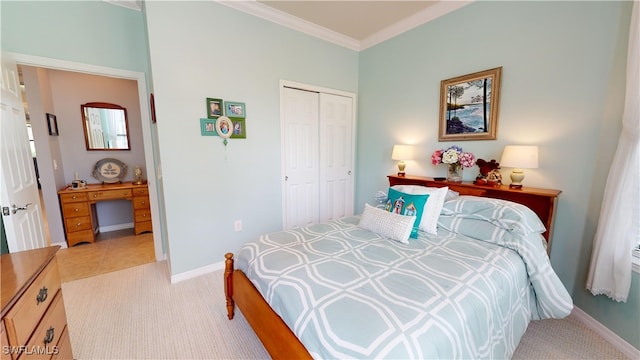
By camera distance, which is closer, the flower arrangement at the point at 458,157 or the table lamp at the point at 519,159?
the table lamp at the point at 519,159

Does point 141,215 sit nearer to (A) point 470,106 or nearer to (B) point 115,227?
(B) point 115,227

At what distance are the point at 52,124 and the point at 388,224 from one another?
4408mm

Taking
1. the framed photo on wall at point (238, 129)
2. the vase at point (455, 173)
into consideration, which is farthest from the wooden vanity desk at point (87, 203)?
the vase at point (455, 173)

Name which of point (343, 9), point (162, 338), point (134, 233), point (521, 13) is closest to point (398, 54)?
point (343, 9)

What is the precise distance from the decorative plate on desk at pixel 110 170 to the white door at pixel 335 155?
3.14 m

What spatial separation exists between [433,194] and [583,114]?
3.88 ft

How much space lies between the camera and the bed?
0.97 meters

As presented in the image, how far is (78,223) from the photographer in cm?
320

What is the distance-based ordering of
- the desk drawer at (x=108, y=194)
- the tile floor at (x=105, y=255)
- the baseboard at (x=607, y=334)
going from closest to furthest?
the baseboard at (x=607, y=334) < the tile floor at (x=105, y=255) < the desk drawer at (x=108, y=194)

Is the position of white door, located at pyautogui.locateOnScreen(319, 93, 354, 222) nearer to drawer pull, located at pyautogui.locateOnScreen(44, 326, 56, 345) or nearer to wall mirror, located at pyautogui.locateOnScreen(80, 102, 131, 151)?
drawer pull, located at pyautogui.locateOnScreen(44, 326, 56, 345)

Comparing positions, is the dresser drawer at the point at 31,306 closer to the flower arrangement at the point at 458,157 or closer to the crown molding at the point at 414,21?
the flower arrangement at the point at 458,157

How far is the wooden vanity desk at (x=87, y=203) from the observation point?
3.12 meters

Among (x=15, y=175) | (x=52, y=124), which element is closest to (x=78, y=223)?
(x=52, y=124)

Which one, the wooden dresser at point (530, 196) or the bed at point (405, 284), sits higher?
the wooden dresser at point (530, 196)
